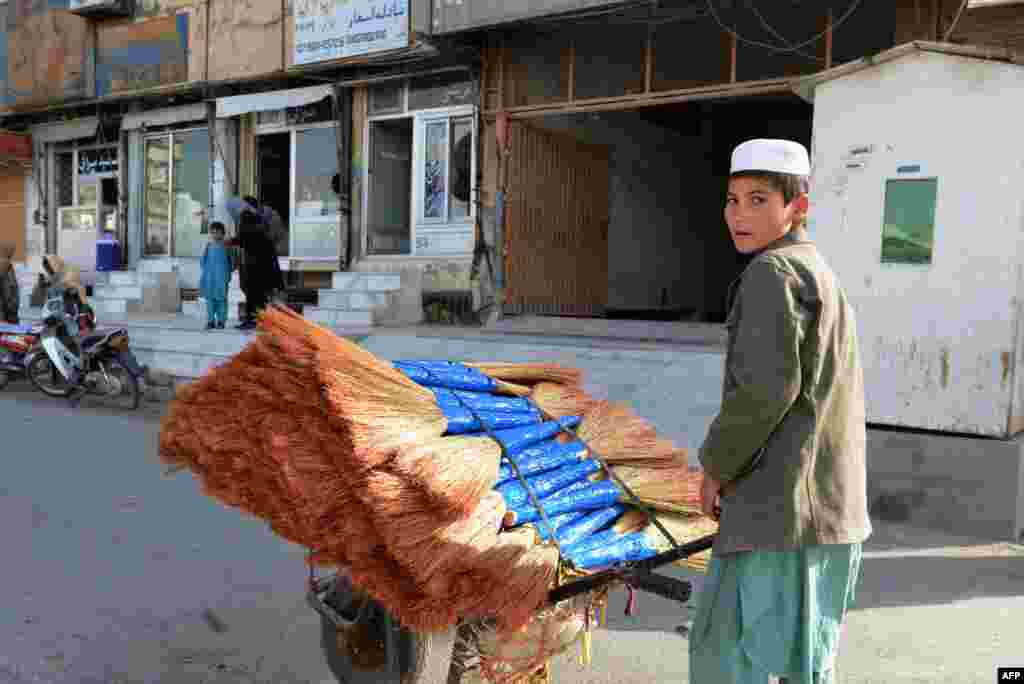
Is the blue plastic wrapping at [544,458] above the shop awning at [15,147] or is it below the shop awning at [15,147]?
below

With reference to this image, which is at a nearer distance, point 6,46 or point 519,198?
point 519,198

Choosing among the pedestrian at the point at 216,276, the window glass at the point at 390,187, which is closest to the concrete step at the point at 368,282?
the window glass at the point at 390,187

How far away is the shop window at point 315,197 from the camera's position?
13.0m

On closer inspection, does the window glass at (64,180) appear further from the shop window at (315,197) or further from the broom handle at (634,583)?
the broom handle at (634,583)

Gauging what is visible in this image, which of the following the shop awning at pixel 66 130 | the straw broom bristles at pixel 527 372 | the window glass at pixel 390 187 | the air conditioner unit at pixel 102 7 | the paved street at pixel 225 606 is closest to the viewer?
the straw broom bristles at pixel 527 372

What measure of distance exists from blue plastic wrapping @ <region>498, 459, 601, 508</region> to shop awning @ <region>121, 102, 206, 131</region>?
1310cm

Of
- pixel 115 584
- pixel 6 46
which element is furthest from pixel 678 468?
pixel 6 46

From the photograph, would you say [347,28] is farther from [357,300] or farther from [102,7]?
[102,7]

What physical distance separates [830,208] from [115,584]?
4708 mm

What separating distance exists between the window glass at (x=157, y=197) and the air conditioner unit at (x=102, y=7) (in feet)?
6.90

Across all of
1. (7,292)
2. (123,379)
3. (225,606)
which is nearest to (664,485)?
(225,606)

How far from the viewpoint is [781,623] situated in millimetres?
2039

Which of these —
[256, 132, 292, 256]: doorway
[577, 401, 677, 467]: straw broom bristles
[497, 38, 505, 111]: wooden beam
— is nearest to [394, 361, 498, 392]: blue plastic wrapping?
[577, 401, 677, 467]: straw broom bristles

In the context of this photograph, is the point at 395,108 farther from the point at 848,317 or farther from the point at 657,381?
the point at 848,317
